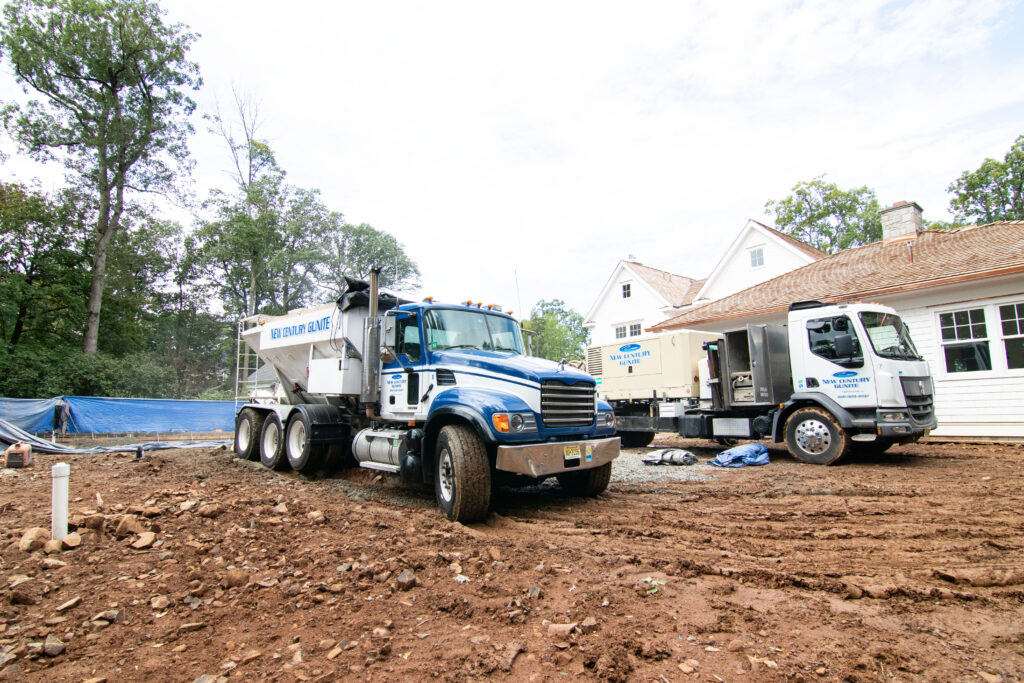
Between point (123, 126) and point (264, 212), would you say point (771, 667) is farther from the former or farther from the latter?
point (264, 212)

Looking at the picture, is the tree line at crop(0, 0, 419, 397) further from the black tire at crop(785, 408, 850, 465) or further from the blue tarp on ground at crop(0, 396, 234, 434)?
the black tire at crop(785, 408, 850, 465)

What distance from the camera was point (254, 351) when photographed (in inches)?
420

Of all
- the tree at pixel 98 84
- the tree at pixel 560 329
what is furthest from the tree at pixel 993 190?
the tree at pixel 98 84

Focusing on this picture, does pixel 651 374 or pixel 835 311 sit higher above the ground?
pixel 835 311

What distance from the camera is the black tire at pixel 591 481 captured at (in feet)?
21.7

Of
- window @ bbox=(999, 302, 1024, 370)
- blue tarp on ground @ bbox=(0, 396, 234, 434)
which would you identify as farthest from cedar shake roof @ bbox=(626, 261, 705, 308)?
blue tarp on ground @ bbox=(0, 396, 234, 434)

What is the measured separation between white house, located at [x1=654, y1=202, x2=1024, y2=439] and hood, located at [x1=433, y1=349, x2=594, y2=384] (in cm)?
997

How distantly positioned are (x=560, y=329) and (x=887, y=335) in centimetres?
4936

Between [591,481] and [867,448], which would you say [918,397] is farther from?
[591,481]

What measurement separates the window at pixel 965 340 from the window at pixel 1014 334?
1.02 feet

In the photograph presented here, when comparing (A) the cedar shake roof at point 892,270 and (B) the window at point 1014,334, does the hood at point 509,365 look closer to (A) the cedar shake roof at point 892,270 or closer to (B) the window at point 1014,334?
(A) the cedar shake roof at point 892,270

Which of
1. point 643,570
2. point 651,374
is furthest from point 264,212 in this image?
point 643,570

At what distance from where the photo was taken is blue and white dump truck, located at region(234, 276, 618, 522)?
213 inches

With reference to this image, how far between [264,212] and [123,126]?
8793 mm
